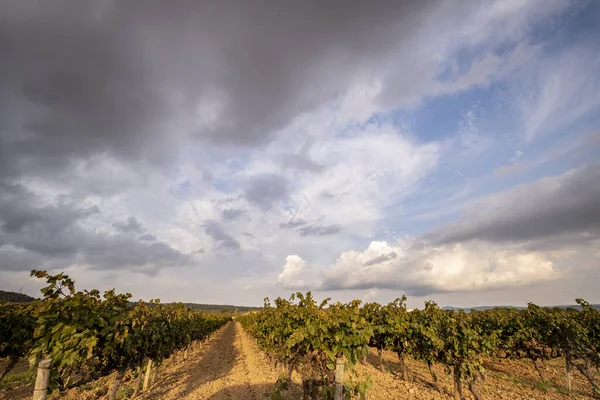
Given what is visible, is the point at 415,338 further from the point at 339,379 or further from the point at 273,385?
the point at 339,379

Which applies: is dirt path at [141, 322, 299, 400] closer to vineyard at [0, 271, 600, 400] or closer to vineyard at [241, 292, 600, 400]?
vineyard at [0, 271, 600, 400]

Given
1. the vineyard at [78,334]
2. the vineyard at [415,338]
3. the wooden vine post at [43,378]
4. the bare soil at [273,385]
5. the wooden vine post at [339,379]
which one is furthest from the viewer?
the bare soil at [273,385]

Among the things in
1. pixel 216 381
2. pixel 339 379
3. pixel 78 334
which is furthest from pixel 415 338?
pixel 78 334

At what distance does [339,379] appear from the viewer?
7035 mm

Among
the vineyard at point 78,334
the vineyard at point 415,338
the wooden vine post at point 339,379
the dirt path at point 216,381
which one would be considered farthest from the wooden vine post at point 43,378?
the dirt path at point 216,381

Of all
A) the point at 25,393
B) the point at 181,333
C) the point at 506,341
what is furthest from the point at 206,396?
the point at 506,341

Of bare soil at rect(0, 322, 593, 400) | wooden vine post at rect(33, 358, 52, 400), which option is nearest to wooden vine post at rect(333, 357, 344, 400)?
bare soil at rect(0, 322, 593, 400)

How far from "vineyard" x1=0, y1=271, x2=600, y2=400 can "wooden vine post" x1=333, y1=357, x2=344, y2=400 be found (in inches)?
1.2

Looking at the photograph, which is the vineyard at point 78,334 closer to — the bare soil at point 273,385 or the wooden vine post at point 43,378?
the wooden vine post at point 43,378

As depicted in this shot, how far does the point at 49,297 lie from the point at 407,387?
49.4 feet

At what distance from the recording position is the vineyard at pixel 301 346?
6.11 metres

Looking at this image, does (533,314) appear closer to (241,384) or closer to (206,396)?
(241,384)

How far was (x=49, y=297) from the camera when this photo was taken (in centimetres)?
578

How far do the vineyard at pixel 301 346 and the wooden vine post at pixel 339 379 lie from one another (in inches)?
1.2
